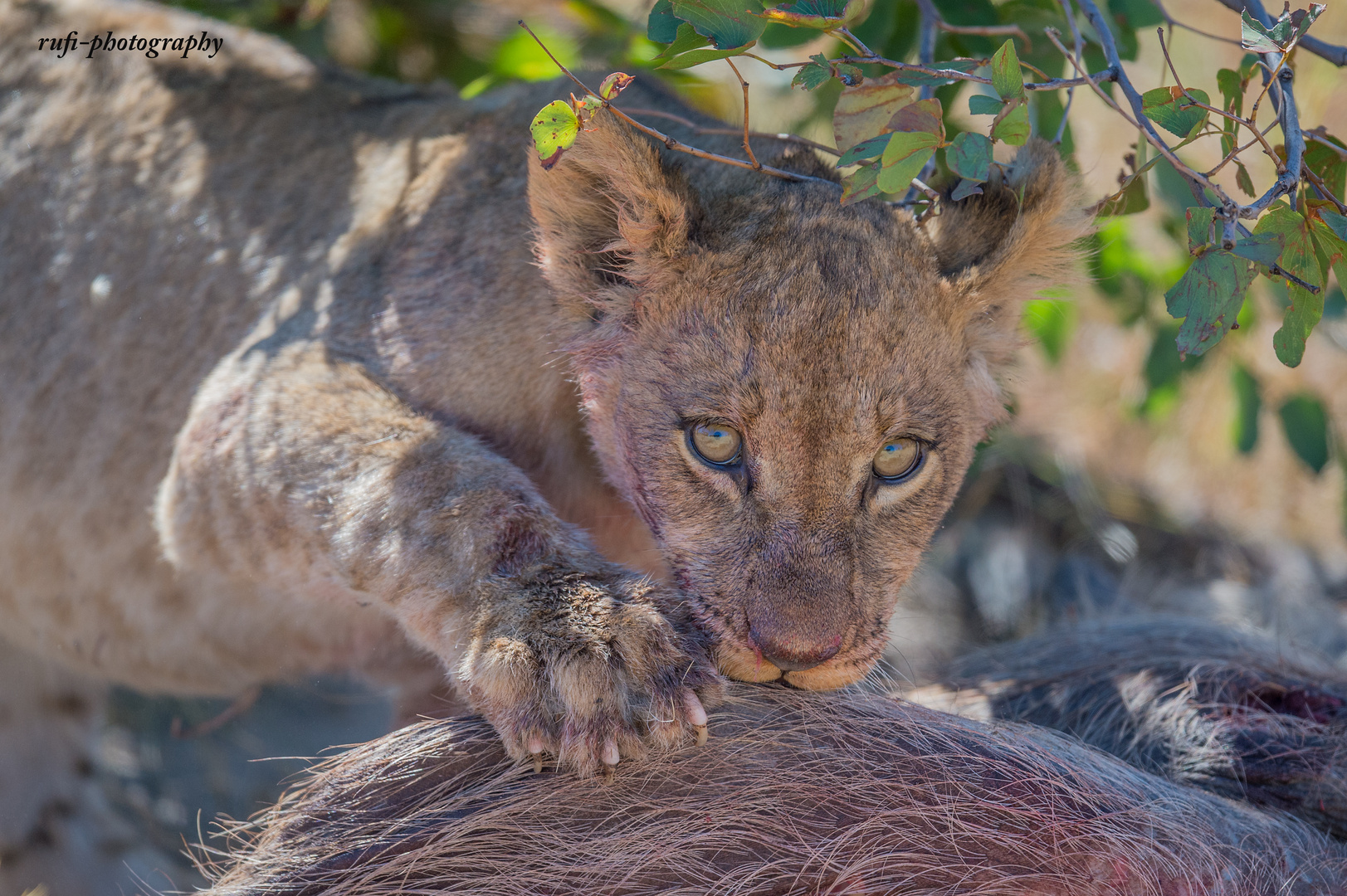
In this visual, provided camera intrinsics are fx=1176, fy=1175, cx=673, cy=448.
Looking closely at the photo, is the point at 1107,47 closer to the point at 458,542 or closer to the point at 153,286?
the point at 458,542

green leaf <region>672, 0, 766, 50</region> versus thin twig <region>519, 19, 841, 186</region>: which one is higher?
green leaf <region>672, 0, 766, 50</region>

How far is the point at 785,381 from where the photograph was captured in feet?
7.80

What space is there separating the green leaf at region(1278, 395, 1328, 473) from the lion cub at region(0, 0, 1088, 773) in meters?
2.68

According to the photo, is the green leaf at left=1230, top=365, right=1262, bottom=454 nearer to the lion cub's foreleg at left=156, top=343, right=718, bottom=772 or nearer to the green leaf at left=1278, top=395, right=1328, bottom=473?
the green leaf at left=1278, top=395, right=1328, bottom=473

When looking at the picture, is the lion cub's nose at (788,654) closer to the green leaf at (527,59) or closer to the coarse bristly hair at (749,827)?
the coarse bristly hair at (749,827)

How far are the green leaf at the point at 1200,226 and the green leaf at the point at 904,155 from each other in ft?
1.64

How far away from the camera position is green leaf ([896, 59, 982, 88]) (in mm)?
2230

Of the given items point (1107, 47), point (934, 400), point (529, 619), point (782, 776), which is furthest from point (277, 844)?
point (1107, 47)

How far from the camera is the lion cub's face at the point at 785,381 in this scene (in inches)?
92.8

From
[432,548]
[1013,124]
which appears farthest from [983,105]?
[432,548]

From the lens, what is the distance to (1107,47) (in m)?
2.49

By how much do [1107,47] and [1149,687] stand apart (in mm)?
1595

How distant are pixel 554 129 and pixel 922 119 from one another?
0.68m

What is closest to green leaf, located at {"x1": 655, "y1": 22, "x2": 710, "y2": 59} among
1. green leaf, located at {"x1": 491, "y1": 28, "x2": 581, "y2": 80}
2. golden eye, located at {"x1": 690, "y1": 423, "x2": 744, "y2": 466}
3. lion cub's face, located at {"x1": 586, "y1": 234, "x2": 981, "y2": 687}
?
lion cub's face, located at {"x1": 586, "y1": 234, "x2": 981, "y2": 687}
